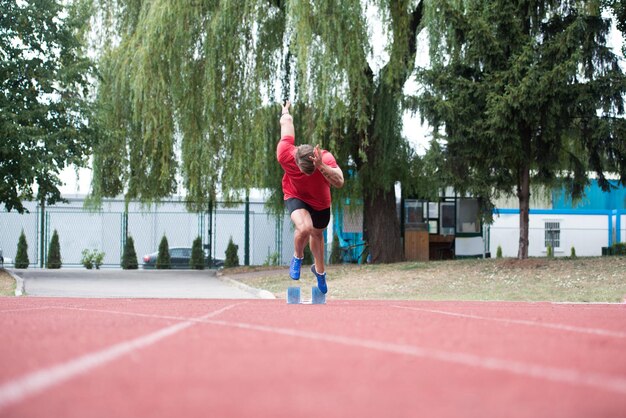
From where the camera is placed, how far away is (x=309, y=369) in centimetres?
387

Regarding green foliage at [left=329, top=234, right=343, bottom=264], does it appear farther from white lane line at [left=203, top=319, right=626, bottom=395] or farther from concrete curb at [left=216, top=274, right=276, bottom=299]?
white lane line at [left=203, top=319, right=626, bottom=395]

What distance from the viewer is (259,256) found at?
32.9 m

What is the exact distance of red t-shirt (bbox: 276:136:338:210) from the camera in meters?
9.91

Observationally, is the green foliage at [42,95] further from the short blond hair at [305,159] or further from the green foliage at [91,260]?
the short blond hair at [305,159]

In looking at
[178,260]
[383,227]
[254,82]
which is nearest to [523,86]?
[254,82]

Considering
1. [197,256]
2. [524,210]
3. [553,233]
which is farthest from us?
[553,233]

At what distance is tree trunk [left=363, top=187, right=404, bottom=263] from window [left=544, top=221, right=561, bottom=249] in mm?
14110

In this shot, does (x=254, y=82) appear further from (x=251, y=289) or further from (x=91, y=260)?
(x=91, y=260)

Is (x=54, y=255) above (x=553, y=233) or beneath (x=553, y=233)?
beneath

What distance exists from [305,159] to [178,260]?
22241 millimetres

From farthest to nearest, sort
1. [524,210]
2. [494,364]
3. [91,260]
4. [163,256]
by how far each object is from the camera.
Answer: [91,260] < [163,256] < [524,210] < [494,364]

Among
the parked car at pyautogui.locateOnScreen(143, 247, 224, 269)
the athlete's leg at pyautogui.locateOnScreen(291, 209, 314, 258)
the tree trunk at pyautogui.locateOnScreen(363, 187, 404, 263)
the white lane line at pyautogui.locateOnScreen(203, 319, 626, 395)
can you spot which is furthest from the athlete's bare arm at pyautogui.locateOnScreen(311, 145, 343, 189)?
the parked car at pyautogui.locateOnScreen(143, 247, 224, 269)

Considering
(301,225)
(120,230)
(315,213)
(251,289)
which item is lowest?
(251,289)

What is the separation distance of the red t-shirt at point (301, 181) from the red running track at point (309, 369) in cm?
376
